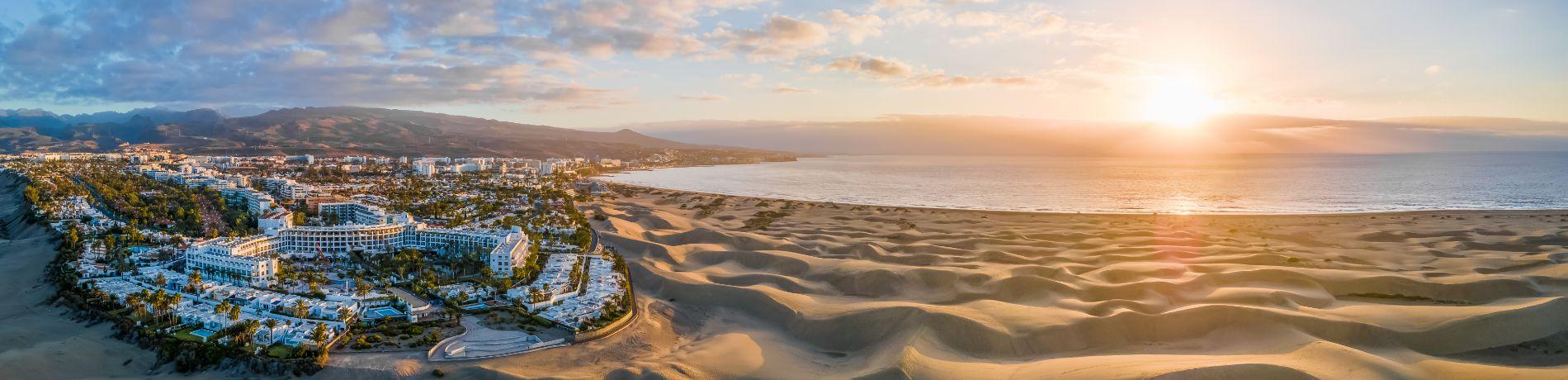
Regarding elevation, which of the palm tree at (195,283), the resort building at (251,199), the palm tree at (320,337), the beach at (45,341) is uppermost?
the resort building at (251,199)

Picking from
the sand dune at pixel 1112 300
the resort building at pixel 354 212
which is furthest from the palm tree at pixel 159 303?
the resort building at pixel 354 212

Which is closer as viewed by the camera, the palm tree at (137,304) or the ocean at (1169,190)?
the palm tree at (137,304)

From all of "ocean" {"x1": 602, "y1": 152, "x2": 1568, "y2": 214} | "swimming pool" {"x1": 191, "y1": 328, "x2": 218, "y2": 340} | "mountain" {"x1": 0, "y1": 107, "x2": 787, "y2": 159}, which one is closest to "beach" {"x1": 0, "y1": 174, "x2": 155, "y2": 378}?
"swimming pool" {"x1": 191, "y1": 328, "x2": 218, "y2": 340}

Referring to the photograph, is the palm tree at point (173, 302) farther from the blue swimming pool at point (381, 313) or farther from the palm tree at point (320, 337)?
the palm tree at point (320, 337)

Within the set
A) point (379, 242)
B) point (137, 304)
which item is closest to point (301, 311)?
point (137, 304)

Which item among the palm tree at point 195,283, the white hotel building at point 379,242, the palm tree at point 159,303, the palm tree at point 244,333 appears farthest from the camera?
the white hotel building at point 379,242

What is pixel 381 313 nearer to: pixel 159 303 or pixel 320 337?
pixel 320 337

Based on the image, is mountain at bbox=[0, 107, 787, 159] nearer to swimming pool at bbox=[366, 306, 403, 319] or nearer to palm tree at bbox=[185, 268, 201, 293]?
palm tree at bbox=[185, 268, 201, 293]
